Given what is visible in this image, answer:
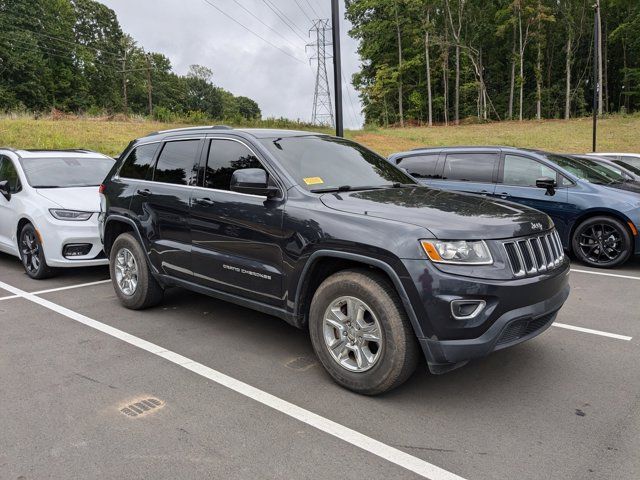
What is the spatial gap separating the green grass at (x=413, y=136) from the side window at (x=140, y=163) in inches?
629

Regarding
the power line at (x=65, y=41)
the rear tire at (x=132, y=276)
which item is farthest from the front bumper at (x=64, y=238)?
the power line at (x=65, y=41)

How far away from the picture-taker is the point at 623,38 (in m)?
56.6

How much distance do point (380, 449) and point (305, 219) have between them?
5.24ft

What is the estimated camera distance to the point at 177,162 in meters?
4.98

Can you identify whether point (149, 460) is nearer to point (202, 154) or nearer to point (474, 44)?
point (202, 154)

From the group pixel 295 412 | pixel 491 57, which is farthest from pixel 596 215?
pixel 491 57

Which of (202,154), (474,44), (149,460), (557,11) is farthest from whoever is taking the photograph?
(474,44)

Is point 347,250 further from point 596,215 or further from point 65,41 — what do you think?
point 65,41

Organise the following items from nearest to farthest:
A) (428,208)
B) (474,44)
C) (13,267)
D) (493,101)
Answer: (428,208)
(13,267)
(474,44)
(493,101)

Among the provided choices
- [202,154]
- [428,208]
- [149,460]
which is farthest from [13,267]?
[428,208]

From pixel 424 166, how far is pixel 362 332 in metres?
6.16

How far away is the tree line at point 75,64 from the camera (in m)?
57.7

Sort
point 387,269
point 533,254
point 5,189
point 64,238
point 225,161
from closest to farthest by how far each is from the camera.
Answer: point 387,269
point 533,254
point 225,161
point 64,238
point 5,189

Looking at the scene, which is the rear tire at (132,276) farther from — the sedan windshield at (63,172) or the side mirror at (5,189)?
the side mirror at (5,189)
